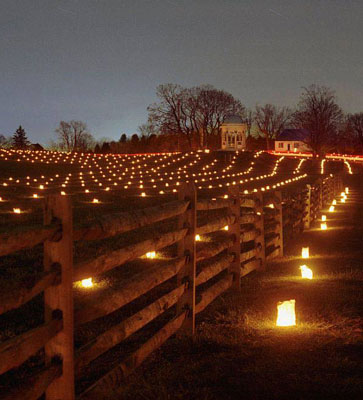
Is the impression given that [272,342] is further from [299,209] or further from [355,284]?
[299,209]

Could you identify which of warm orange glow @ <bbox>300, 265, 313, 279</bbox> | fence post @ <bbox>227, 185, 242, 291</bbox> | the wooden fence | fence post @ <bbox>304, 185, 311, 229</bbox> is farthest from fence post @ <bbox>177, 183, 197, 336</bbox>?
fence post @ <bbox>304, 185, 311, 229</bbox>

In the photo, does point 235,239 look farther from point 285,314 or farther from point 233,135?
point 233,135

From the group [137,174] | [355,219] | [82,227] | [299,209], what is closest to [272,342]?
[82,227]

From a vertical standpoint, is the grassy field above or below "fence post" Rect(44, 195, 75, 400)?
below

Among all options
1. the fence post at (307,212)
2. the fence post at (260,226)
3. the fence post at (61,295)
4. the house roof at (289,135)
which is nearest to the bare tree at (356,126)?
the house roof at (289,135)

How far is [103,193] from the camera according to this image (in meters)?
26.0

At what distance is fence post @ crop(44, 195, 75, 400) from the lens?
311 centimetres

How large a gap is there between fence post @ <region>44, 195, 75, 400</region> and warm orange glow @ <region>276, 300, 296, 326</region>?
8.85ft

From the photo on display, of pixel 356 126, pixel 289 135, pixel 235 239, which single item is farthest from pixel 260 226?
pixel 356 126

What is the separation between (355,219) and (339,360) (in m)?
13.2

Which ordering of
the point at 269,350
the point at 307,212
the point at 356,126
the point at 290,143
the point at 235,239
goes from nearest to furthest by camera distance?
the point at 269,350, the point at 235,239, the point at 307,212, the point at 290,143, the point at 356,126

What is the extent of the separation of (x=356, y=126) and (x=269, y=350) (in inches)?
5290

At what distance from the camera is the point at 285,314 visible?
5.34 meters

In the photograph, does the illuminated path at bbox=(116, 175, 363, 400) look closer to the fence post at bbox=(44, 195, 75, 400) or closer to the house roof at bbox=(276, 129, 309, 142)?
the fence post at bbox=(44, 195, 75, 400)
